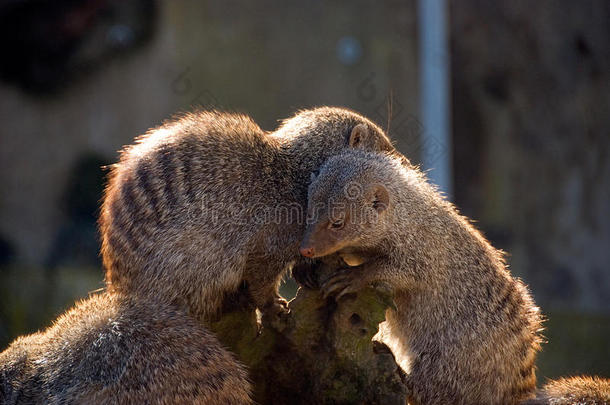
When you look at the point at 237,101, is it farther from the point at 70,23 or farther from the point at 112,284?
the point at 112,284

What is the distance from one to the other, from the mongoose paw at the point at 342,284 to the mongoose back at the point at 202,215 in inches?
14.9

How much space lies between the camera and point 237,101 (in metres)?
9.88

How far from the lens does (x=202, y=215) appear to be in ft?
13.8

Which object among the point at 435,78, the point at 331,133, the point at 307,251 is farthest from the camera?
the point at 435,78

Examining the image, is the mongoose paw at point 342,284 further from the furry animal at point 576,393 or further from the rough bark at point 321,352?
the furry animal at point 576,393

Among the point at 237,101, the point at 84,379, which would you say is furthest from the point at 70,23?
the point at 84,379

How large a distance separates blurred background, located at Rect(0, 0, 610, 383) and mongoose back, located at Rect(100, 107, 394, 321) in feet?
14.7

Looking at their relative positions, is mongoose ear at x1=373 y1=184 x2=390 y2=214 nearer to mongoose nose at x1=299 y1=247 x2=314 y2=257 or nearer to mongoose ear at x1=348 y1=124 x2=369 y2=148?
mongoose nose at x1=299 y1=247 x2=314 y2=257

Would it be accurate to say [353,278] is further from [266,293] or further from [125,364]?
[125,364]

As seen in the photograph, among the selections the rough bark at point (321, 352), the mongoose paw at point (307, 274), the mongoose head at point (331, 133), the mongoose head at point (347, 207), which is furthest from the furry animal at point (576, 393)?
the mongoose head at point (331, 133)

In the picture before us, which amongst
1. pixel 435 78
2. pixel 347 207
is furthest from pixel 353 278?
pixel 435 78

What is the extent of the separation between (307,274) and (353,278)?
1.34 feet

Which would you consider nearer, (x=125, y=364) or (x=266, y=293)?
(x=125, y=364)

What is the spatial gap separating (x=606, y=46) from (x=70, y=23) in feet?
27.1
